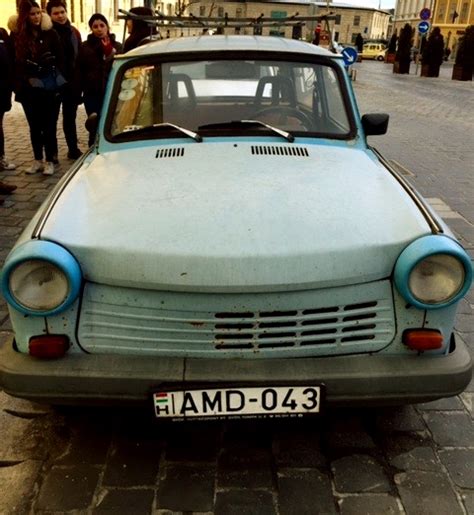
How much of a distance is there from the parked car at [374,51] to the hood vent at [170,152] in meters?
51.2

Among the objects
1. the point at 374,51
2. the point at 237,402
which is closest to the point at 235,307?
the point at 237,402

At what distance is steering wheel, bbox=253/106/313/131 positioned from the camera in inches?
137

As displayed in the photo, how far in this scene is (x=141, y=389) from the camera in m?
2.19

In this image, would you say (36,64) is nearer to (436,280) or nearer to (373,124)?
(373,124)

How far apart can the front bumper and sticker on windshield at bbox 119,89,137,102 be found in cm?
185

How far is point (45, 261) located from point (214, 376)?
772 mm

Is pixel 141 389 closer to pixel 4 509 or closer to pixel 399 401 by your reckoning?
pixel 4 509

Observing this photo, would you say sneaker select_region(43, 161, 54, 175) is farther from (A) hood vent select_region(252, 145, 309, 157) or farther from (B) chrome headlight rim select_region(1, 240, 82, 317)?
(B) chrome headlight rim select_region(1, 240, 82, 317)

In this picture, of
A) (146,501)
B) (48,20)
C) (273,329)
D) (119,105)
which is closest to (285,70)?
(119,105)

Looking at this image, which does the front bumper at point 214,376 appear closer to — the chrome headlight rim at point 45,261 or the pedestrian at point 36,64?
the chrome headlight rim at point 45,261

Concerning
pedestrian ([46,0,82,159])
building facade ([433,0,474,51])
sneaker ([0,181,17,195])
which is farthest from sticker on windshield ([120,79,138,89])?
building facade ([433,0,474,51])

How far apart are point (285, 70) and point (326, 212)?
1.51 m

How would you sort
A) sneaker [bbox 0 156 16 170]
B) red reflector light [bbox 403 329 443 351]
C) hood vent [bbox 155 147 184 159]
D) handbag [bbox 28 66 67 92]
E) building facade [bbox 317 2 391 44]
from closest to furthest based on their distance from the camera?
1. red reflector light [bbox 403 329 443 351]
2. hood vent [bbox 155 147 184 159]
3. handbag [bbox 28 66 67 92]
4. sneaker [bbox 0 156 16 170]
5. building facade [bbox 317 2 391 44]

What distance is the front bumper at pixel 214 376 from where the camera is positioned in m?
2.19
